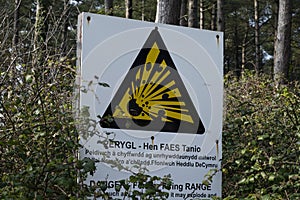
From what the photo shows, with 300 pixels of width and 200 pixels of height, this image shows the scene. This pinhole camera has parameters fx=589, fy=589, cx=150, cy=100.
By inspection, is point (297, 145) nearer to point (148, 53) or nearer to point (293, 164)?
point (293, 164)

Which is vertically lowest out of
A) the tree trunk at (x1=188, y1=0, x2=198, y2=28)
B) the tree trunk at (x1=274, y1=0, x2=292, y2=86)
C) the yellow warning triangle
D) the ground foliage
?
the ground foliage

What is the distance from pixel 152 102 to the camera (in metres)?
4.49

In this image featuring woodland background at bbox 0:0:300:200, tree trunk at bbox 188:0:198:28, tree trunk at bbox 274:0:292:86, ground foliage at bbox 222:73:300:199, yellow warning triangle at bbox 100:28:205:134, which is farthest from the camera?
tree trunk at bbox 188:0:198:28

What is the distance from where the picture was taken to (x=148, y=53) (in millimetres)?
4586

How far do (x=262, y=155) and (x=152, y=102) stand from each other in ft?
3.98

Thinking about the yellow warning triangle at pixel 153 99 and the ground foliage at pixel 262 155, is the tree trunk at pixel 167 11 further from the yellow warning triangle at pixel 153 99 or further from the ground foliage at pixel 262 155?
the yellow warning triangle at pixel 153 99

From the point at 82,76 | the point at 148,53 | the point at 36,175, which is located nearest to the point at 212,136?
the point at 148,53

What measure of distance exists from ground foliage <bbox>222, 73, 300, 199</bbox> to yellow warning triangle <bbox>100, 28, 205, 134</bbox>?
562mm

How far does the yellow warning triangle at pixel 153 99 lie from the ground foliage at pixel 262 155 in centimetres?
56

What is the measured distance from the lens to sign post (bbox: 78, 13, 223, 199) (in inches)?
168

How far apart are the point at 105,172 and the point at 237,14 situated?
96.5 feet

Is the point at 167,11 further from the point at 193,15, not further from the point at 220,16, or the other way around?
the point at 220,16

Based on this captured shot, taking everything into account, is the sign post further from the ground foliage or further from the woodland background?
the ground foliage

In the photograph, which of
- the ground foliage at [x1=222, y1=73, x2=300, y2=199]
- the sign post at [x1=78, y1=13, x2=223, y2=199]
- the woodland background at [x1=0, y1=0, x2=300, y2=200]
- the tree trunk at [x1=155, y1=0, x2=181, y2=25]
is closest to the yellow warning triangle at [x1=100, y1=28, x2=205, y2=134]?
the sign post at [x1=78, y1=13, x2=223, y2=199]
